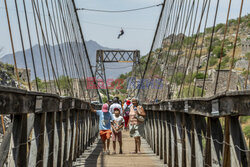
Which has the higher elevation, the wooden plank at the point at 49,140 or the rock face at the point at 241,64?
the rock face at the point at 241,64

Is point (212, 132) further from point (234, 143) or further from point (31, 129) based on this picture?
point (31, 129)

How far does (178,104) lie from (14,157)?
2.61 meters

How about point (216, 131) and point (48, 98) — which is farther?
point (48, 98)

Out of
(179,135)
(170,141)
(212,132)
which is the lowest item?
(170,141)

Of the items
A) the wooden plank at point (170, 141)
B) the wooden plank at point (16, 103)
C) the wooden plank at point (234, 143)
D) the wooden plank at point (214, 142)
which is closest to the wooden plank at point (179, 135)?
the wooden plank at point (170, 141)

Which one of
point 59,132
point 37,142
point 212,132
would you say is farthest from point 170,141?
point 37,142

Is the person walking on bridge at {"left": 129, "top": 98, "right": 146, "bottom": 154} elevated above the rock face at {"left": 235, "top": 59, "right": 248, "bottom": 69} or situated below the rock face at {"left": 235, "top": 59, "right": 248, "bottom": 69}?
below

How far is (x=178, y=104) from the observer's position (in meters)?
5.21

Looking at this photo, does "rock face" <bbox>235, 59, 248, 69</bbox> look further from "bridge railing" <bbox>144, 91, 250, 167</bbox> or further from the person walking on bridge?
"bridge railing" <bbox>144, 91, 250, 167</bbox>

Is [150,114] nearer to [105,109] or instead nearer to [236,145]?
[105,109]

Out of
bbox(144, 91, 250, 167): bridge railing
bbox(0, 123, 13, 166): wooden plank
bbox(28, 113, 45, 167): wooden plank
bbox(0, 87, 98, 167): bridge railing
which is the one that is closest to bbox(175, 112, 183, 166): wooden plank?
bbox(144, 91, 250, 167): bridge railing

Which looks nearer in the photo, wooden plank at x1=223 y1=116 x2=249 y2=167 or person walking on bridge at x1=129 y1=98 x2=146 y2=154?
wooden plank at x1=223 y1=116 x2=249 y2=167

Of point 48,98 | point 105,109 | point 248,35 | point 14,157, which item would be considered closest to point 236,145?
point 14,157

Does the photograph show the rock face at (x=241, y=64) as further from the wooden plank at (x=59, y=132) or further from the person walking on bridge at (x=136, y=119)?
the wooden plank at (x=59, y=132)
